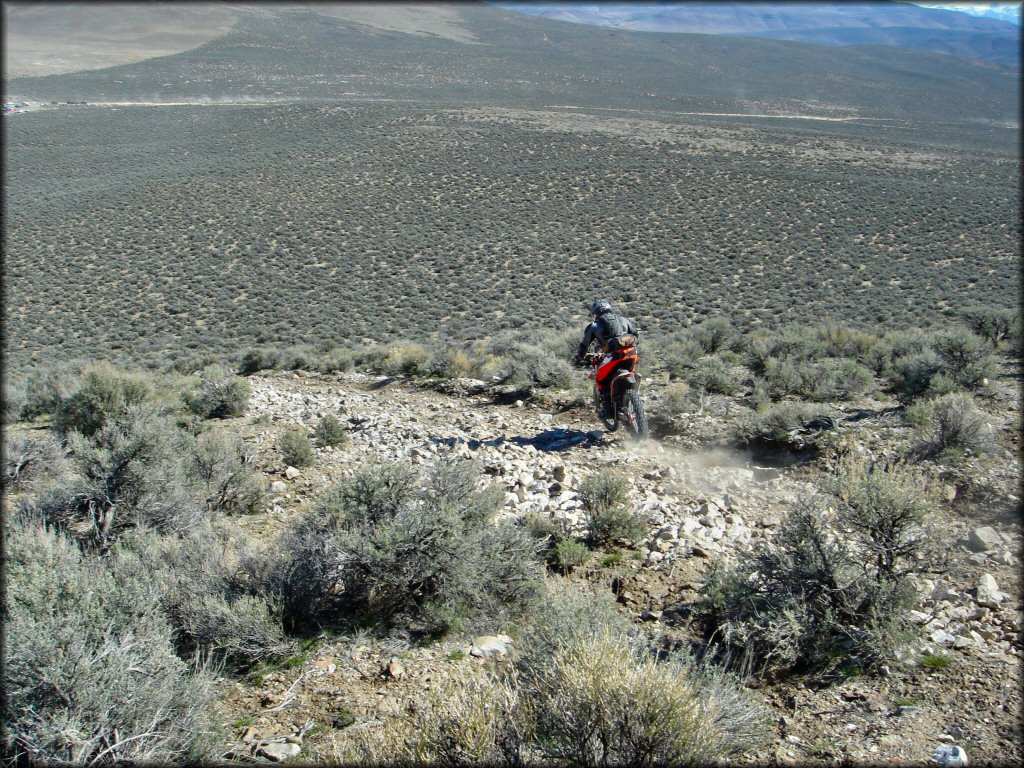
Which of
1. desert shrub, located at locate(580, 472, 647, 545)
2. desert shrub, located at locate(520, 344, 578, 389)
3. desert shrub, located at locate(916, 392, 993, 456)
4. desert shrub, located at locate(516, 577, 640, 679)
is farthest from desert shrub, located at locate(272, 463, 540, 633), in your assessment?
desert shrub, located at locate(520, 344, 578, 389)

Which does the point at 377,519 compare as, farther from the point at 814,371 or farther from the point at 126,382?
the point at 814,371

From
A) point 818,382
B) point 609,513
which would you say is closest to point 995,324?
point 818,382

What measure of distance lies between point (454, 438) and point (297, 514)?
2.14m

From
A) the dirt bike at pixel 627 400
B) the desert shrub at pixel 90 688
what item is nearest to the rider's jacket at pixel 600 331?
the dirt bike at pixel 627 400

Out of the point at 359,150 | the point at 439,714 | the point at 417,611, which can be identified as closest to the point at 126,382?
the point at 417,611

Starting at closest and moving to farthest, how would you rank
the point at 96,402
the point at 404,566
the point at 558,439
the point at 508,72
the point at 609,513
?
1. the point at 404,566
2. the point at 609,513
3. the point at 558,439
4. the point at 96,402
5. the point at 508,72

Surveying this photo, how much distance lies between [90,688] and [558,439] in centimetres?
484

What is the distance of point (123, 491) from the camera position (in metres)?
4.34

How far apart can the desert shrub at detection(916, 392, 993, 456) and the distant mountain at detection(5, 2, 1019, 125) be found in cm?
6674

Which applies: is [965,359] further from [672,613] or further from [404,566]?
[404,566]

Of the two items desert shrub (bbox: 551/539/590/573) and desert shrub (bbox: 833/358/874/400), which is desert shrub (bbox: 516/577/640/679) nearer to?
desert shrub (bbox: 551/539/590/573)

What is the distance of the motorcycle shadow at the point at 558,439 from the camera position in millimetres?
6316

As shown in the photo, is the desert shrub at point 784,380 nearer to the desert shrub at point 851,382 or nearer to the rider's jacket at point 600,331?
the desert shrub at point 851,382

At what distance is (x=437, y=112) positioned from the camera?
58.8 meters
